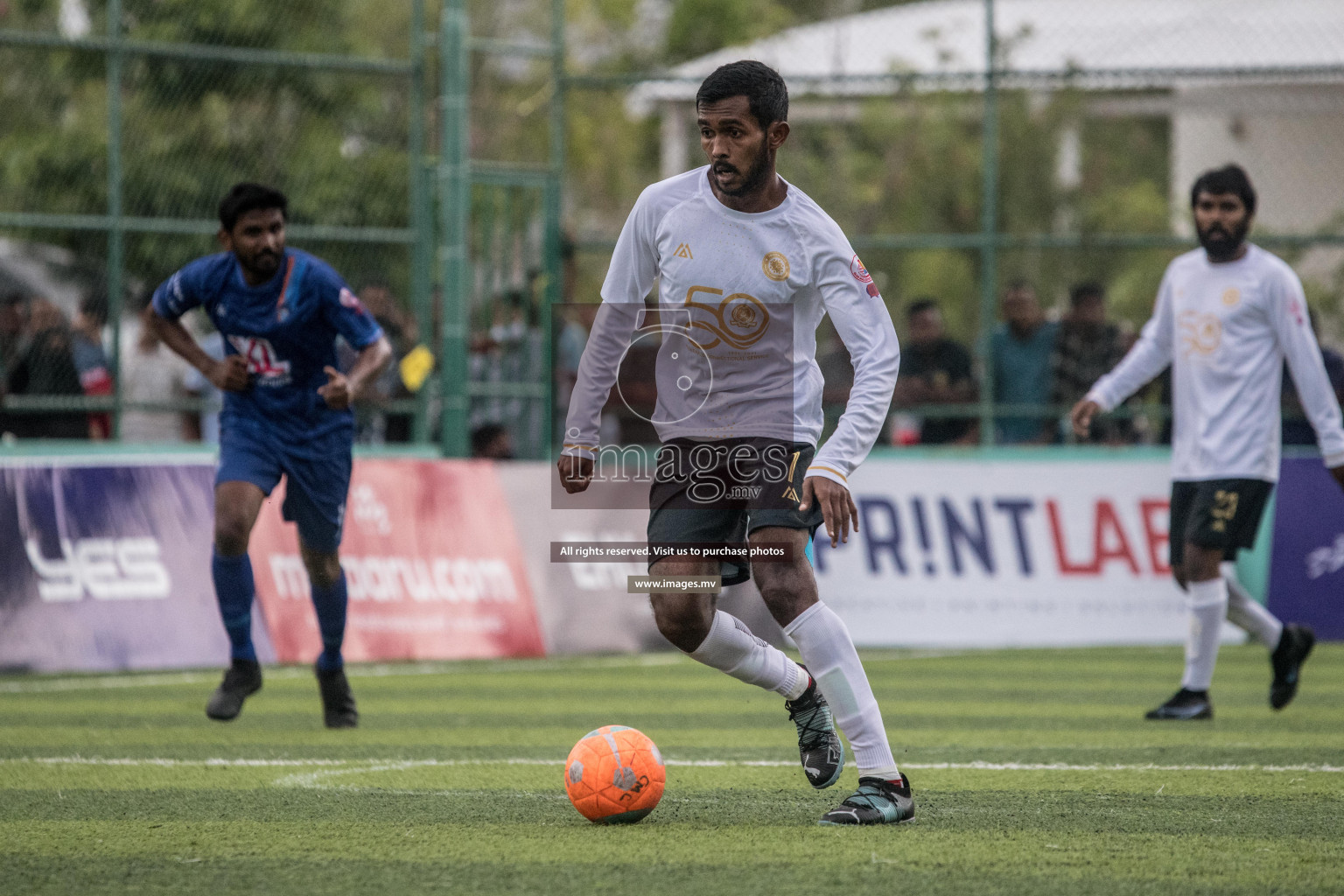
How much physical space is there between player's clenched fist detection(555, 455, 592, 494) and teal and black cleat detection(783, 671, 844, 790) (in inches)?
37.4

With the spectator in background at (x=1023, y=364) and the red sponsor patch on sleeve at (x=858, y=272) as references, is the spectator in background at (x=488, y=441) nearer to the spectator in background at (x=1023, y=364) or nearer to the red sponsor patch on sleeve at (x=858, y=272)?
the spectator in background at (x=1023, y=364)

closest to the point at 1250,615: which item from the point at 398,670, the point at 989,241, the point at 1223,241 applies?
the point at 1223,241

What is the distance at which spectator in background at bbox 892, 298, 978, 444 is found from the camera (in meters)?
13.2

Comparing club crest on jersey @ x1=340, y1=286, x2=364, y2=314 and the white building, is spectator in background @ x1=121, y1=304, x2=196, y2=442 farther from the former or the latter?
club crest on jersey @ x1=340, y1=286, x2=364, y2=314

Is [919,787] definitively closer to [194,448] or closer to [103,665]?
[103,665]

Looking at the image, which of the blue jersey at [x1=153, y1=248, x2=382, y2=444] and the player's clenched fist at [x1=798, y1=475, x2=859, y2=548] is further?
the blue jersey at [x1=153, y1=248, x2=382, y2=444]

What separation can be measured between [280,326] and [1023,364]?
6.72m

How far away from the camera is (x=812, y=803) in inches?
225

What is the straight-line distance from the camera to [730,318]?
5.43 meters

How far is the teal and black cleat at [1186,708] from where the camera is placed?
8438 mm

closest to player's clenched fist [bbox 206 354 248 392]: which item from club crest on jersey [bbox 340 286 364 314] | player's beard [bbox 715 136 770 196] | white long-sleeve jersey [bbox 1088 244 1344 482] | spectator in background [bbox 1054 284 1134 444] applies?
club crest on jersey [bbox 340 286 364 314]

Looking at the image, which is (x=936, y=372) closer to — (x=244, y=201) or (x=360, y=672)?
(x=360, y=672)

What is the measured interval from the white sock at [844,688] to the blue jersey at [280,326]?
3.35 m

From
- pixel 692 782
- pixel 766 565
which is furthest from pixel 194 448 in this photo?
pixel 766 565
